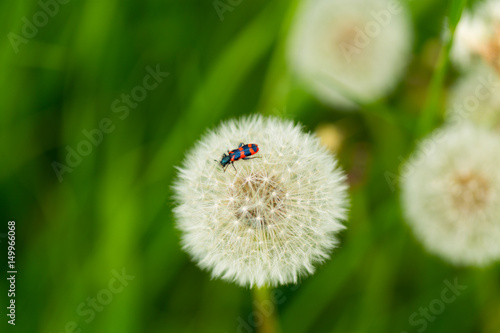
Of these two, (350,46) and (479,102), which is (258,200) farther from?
(350,46)

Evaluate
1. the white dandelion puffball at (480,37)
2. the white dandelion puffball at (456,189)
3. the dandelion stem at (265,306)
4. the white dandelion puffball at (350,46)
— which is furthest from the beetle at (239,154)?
the white dandelion puffball at (350,46)

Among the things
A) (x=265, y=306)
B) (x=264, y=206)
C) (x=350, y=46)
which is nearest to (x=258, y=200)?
(x=264, y=206)

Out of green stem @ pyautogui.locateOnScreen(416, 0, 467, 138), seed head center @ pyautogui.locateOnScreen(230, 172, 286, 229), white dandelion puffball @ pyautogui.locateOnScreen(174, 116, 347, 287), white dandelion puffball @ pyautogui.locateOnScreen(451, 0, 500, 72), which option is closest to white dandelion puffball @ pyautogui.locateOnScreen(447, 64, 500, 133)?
white dandelion puffball @ pyautogui.locateOnScreen(451, 0, 500, 72)

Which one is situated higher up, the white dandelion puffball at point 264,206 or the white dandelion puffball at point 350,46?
the white dandelion puffball at point 264,206

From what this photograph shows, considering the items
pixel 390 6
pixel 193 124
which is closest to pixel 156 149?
pixel 193 124

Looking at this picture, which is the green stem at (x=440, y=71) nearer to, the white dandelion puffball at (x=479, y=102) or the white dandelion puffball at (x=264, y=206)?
the white dandelion puffball at (x=479, y=102)

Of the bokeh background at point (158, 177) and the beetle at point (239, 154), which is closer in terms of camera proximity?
the beetle at point (239, 154)
